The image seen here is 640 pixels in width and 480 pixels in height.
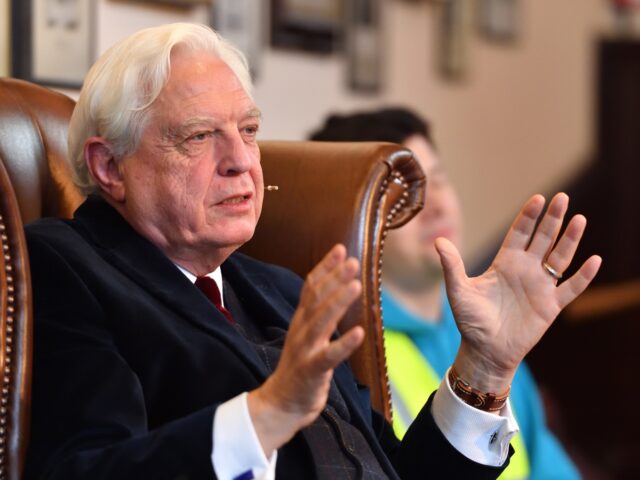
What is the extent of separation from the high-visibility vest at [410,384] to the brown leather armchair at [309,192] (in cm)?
56

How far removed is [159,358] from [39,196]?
480 millimetres

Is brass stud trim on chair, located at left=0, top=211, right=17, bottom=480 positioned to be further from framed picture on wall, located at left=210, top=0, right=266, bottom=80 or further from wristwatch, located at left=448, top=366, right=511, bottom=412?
→ framed picture on wall, located at left=210, top=0, right=266, bottom=80

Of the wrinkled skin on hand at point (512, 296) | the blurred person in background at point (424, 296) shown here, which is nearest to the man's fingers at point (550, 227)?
the wrinkled skin on hand at point (512, 296)

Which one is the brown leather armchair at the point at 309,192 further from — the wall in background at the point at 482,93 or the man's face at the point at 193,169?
the wall in background at the point at 482,93

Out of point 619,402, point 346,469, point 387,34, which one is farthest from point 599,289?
point 346,469

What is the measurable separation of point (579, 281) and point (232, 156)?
0.62 meters

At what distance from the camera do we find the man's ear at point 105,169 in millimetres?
1875

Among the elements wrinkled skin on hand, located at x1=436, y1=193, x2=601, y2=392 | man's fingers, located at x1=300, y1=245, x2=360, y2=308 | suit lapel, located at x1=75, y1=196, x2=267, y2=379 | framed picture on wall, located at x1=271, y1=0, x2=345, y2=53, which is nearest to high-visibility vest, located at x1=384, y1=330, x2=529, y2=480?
wrinkled skin on hand, located at x1=436, y1=193, x2=601, y2=392

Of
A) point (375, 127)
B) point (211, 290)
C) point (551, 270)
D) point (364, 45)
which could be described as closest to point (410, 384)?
point (375, 127)

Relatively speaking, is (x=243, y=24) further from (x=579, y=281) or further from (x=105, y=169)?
(x=579, y=281)

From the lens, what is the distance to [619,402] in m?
6.10

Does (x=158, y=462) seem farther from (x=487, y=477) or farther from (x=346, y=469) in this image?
(x=487, y=477)

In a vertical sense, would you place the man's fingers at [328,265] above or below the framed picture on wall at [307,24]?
below

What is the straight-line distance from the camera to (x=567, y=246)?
1.94m
